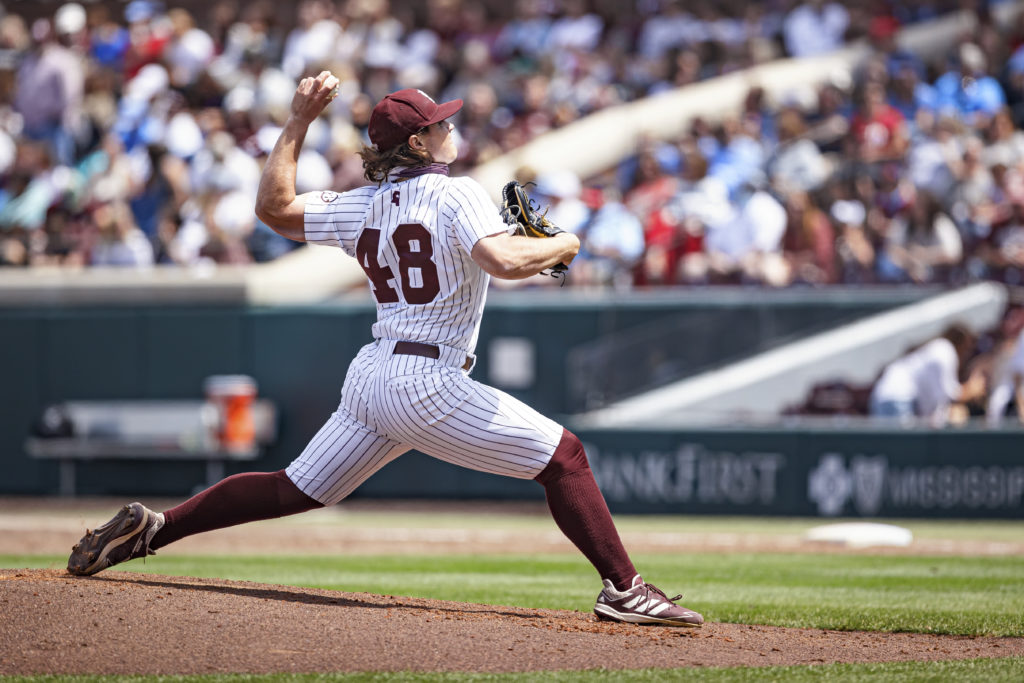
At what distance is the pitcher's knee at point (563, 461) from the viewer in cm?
484

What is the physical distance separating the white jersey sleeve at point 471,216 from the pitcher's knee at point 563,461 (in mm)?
762

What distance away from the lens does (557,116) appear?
16250mm

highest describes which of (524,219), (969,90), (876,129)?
(969,90)

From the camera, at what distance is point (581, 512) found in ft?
15.9

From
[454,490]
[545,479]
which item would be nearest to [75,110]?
[454,490]

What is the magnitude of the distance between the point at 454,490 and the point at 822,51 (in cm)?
707

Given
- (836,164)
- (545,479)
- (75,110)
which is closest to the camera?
(545,479)

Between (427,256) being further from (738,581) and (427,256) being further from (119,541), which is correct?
(738,581)

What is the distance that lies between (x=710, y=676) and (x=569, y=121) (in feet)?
41.4

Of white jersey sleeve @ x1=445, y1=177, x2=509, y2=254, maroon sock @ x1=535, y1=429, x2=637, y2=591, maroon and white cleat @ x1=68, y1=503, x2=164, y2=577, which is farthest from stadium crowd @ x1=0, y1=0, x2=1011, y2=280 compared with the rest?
maroon and white cleat @ x1=68, y1=503, x2=164, y2=577

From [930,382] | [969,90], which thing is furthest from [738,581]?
[969,90]

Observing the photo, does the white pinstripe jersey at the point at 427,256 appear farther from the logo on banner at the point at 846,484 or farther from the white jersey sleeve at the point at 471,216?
the logo on banner at the point at 846,484

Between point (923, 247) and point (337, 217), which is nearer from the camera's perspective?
point (337, 217)

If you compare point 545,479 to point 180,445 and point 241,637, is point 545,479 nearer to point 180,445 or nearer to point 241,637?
point 241,637
